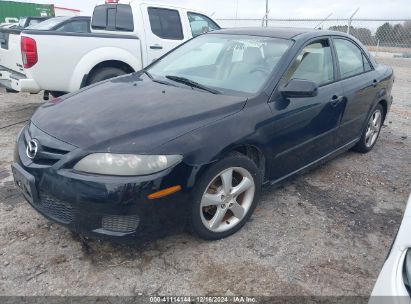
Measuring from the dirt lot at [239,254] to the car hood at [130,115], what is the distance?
84 cm

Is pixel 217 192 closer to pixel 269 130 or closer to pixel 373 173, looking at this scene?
pixel 269 130

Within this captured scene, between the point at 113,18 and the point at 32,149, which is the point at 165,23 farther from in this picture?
the point at 32,149

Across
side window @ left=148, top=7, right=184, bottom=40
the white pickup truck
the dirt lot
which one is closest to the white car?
the dirt lot

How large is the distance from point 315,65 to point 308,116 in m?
0.61

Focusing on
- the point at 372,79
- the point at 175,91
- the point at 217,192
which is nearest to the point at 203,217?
the point at 217,192

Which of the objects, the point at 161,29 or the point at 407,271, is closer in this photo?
the point at 407,271

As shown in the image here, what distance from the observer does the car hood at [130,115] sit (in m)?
2.41

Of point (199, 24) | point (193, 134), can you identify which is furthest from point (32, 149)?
point (199, 24)

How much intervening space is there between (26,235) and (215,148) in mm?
1621

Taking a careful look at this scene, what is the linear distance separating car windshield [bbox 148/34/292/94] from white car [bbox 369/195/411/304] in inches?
65.9

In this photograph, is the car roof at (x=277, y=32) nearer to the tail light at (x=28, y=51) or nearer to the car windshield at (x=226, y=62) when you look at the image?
the car windshield at (x=226, y=62)

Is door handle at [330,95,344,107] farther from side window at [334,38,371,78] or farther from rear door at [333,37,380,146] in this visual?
side window at [334,38,371,78]

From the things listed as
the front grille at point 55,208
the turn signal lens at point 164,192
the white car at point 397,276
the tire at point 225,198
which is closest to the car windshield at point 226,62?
the tire at point 225,198

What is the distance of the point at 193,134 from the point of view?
2500 millimetres
